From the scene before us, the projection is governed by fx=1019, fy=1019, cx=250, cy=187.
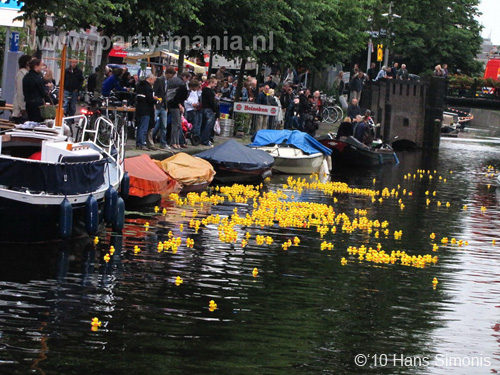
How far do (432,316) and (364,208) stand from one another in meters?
11.8

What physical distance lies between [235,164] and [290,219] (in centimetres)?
639

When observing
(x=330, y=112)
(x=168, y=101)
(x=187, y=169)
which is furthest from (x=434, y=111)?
(x=187, y=169)

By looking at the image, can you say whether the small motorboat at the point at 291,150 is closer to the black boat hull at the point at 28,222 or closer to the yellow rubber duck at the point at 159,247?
the yellow rubber duck at the point at 159,247

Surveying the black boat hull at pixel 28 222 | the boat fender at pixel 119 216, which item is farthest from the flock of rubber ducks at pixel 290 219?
the black boat hull at pixel 28 222

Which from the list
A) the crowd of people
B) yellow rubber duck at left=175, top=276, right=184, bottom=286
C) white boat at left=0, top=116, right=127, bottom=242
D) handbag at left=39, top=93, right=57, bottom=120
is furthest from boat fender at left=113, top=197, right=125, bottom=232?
handbag at left=39, top=93, right=57, bottom=120

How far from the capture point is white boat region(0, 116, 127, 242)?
14.0m

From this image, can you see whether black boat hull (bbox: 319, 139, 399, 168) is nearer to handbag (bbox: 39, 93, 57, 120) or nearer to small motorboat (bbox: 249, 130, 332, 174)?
small motorboat (bbox: 249, 130, 332, 174)

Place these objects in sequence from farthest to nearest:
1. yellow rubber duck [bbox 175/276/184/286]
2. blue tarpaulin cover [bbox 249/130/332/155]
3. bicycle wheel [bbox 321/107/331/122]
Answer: bicycle wheel [bbox 321/107/331/122], blue tarpaulin cover [bbox 249/130/332/155], yellow rubber duck [bbox 175/276/184/286]

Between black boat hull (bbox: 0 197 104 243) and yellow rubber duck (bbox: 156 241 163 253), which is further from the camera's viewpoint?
yellow rubber duck (bbox: 156 241 163 253)

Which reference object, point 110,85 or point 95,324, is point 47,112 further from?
point 95,324


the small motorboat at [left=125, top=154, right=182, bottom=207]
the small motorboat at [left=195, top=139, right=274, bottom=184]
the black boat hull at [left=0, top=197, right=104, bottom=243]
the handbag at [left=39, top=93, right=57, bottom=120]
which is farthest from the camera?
the small motorboat at [left=195, top=139, right=274, bottom=184]

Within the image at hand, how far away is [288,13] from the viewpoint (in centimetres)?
3969

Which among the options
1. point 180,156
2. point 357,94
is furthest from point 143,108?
point 357,94

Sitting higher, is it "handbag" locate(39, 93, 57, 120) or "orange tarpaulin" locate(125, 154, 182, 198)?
"handbag" locate(39, 93, 57, 120)
